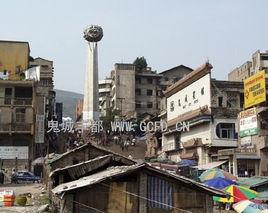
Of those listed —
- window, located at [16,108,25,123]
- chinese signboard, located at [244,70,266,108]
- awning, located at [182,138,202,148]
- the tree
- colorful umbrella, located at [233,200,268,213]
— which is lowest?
colorful umbrella, located at [233,200,268,213]

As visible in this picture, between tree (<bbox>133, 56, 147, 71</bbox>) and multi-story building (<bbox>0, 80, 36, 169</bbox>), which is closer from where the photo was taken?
multi-story building (<bbox>0, 80, 36, 169</bbox>)

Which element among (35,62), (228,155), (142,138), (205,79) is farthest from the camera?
(35,62)

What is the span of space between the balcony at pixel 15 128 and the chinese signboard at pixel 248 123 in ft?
79.3

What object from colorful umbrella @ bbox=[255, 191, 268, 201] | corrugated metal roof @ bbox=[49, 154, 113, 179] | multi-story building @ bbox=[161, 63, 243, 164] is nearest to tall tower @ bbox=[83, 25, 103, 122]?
multi-story building @ bbox=[161, 63, 243, 164]

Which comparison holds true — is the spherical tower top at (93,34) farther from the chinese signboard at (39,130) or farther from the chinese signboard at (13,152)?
the chinese signboard at (13,152)

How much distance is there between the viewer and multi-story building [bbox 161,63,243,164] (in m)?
44.1

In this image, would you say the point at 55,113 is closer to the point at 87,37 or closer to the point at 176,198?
the point at 87,37

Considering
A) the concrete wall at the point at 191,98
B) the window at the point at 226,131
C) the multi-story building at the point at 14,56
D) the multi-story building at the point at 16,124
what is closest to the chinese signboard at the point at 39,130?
the multi-story building at the point at 16,124

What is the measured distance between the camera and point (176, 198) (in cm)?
1409

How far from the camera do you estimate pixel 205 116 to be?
4478 centimetres

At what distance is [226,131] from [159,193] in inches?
1240

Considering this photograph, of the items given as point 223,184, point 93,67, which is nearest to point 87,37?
point 93,67

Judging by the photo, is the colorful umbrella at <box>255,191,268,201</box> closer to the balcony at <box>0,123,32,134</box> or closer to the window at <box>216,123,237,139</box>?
the window at <box>216,123,237,139</box>

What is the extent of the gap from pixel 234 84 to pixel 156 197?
1379 inches
